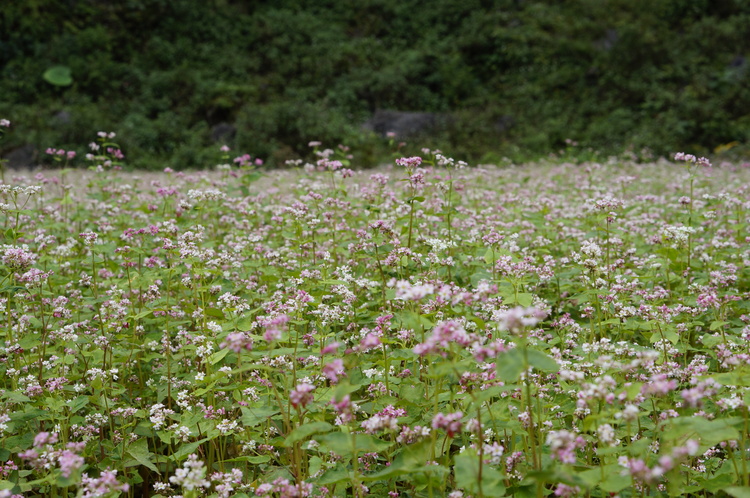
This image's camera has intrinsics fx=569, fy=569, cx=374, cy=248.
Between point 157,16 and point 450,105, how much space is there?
13855 millimetres

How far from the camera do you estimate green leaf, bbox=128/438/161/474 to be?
9.71ft

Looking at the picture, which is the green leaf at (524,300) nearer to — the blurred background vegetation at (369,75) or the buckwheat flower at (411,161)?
the buckwheat flower at (411,161)

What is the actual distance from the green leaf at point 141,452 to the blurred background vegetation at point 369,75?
1479 cm

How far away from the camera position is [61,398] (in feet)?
10.3

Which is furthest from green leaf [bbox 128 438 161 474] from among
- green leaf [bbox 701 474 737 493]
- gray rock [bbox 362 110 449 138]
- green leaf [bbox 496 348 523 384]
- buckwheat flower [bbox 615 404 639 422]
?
gray rock [bbox 362 110 449 138]

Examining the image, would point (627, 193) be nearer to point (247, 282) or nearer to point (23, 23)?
point (247, 282)

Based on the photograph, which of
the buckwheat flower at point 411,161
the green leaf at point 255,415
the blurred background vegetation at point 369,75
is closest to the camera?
the green leaf at point 255,415

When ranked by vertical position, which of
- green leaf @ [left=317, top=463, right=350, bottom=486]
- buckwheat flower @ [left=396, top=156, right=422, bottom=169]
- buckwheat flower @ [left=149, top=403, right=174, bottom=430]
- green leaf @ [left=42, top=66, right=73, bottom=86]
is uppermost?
green leaf @ [left=42, top=66, right=73, bottom=86]

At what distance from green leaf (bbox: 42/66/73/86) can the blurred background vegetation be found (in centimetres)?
7

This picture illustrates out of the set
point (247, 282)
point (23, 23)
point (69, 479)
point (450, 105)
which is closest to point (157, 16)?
point (23, 23)

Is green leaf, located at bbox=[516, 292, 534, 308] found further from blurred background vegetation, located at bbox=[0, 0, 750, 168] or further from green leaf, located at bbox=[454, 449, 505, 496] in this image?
blurred background vegetation, located at bbox=[0, 0, 750, 168]

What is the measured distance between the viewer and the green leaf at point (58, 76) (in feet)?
73.1

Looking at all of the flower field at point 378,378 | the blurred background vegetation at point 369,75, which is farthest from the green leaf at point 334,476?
the blurred background vegetation at point 369,75

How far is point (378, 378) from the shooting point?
3.00 meters
